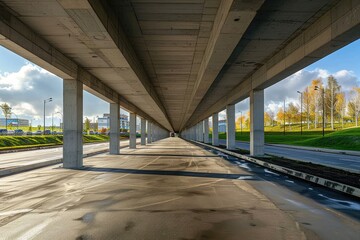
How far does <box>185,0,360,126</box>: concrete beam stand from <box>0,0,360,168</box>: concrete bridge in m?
0.03

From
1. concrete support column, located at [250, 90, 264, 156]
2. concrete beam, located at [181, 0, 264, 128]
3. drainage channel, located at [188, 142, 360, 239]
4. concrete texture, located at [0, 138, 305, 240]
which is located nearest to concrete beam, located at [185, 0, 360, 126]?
concrete beam, located at [181, 0, 264, 128]

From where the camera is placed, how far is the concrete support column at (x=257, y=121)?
22250 mm

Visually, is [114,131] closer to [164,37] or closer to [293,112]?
[164,37]

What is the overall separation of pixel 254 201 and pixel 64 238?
5380 millimetres

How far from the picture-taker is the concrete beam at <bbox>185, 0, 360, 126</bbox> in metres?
9.30

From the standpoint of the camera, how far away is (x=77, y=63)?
54.4ft

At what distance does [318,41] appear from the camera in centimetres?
1116

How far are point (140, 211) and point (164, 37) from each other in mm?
8135

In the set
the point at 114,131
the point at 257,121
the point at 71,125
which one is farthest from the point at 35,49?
the point at 114,131

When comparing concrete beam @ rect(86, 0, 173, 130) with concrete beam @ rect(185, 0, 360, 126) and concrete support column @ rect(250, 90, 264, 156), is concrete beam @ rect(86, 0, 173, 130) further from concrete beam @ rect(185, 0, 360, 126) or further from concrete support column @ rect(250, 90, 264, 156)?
concrete support column @ rect(250, 90, 264, 156)

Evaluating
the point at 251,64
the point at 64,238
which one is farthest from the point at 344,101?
the point at 64,238

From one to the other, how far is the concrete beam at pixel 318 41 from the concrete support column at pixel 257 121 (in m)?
3.51

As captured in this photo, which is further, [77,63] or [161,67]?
[161,67]

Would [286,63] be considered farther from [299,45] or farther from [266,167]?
[266,167]
